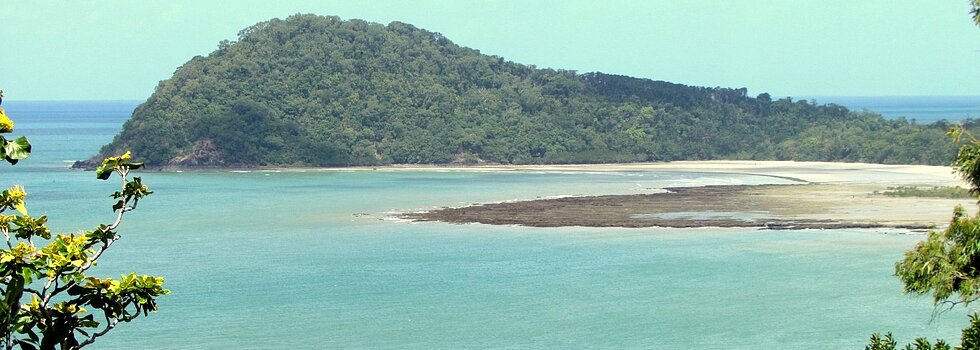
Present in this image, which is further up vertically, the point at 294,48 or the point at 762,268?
the point at 294,48

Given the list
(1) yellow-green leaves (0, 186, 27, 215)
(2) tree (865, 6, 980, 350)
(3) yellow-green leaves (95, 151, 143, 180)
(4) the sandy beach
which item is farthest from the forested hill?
(1) yellow-green leaves (0, 186, 27, 215)

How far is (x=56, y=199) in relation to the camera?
47406mm

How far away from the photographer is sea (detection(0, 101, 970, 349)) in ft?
66.9

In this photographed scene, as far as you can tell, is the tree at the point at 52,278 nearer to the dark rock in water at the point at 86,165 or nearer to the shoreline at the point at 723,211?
the shoreline at the point at 723,211

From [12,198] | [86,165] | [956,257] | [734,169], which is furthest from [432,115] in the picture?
[12,198]

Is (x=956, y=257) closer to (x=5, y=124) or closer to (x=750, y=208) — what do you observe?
(x=5, y=124)

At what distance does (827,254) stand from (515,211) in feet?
41.8

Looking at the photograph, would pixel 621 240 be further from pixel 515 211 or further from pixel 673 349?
pixel 673 349

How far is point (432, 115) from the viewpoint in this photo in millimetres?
75062

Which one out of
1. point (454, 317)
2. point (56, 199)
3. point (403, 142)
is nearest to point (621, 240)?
point (454, 317)

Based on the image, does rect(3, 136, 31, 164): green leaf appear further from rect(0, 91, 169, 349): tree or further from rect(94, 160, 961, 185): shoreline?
rect(94, 160, 961, 185): shoreline

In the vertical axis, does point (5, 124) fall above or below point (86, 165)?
above

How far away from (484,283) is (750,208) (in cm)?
1667

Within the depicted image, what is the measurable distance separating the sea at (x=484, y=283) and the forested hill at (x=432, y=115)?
24492mm
